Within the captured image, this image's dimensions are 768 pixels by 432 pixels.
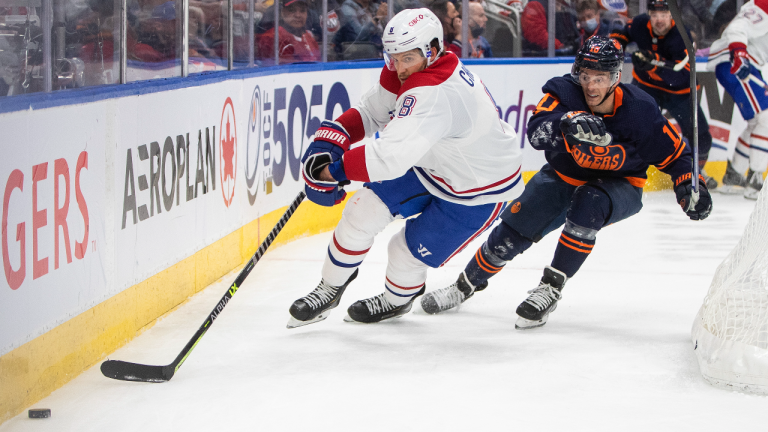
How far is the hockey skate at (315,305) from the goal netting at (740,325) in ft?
3.75

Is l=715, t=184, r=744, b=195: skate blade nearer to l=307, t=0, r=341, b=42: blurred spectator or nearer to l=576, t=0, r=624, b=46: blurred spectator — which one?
l=576, t=0, r=624, b=46: blurred spectator

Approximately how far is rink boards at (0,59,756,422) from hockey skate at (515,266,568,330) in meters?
1.26

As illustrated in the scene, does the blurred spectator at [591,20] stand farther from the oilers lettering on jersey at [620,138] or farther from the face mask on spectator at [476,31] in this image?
the oilers lettering on jersey at [620,138]

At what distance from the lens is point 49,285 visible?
2.29 metres

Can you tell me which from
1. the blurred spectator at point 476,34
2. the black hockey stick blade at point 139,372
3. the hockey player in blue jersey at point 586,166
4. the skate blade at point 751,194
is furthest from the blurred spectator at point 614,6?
the black hockey stick blade at point 139,372

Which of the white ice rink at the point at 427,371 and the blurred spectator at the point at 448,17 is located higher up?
the blurred spectator at the point at 448,17

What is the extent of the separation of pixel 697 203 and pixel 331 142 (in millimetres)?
1223

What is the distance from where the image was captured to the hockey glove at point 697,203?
9.44 ft

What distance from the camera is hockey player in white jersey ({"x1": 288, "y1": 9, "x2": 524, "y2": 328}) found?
2467 millimetres

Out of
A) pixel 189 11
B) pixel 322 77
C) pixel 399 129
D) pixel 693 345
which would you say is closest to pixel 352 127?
pixel 399 129

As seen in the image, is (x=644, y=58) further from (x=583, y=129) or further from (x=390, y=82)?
(x=390, y=82)

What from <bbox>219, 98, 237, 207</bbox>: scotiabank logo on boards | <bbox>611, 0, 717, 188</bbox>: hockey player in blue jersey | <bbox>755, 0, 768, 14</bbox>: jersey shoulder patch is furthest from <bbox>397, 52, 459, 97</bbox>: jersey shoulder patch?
<bbox>755, 0, 768, 14</bbox>: jersey shoulder patch

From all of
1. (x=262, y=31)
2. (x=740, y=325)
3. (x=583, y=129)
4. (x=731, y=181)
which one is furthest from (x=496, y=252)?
(x=731, y=181)

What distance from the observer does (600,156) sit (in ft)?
9.62
